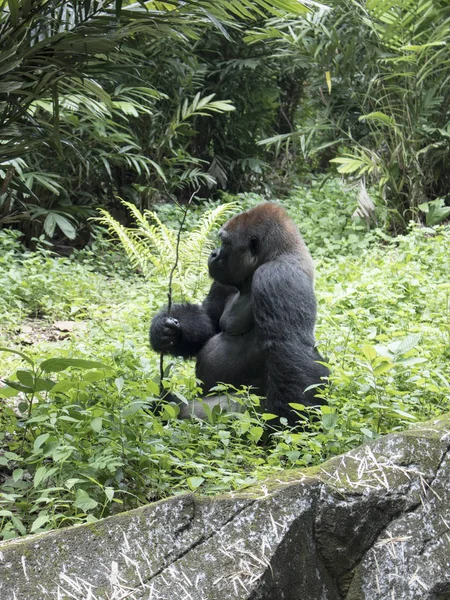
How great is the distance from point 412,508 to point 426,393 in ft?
3.65

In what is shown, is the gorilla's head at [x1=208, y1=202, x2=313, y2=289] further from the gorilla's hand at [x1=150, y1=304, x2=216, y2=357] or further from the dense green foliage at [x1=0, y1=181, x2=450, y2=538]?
the dense green foliage at [x1=0, y1=181, x2=450, y2=538]

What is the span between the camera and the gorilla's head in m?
3.82

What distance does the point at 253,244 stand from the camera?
3863 mm

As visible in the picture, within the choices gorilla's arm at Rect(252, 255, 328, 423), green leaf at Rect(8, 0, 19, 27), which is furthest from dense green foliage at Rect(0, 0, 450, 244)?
green leaf at Rect(8, 0, 19, 27)

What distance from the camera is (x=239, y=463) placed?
2.70m

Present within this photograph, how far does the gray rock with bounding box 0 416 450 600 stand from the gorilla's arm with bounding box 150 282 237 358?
1.86m

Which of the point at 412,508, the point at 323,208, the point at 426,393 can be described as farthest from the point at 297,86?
the point at 412,508

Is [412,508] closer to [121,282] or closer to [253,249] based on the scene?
[253,249]

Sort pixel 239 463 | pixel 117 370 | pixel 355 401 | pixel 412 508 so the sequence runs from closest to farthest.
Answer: pixel 412 508 < pixel 239 463 < pixel 355 401 < pixel 117 370

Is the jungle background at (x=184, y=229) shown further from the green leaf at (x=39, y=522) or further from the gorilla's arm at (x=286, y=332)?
the gorilla's arm at (x=286, y=332)

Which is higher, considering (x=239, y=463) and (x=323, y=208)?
(x=239, y=463)

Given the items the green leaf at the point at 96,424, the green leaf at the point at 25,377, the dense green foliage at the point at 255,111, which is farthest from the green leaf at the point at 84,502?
the dense green foliage at the point at 255,111

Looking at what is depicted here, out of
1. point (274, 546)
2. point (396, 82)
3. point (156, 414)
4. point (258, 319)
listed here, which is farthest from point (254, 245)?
point (396, 82)

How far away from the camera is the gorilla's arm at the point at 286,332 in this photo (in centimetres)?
344
